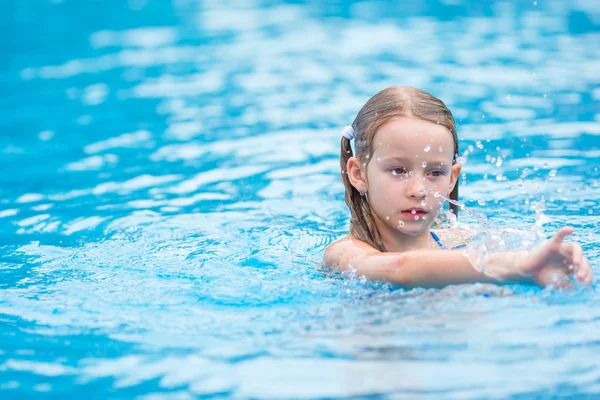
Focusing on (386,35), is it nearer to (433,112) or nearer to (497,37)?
(497,37)

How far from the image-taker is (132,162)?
6.67m

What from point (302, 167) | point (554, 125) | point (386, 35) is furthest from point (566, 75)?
point (302, 167)

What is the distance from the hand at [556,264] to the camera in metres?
3.12

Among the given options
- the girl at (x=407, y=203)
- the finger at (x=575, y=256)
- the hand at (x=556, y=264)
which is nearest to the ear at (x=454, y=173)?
the girl at (x=407, y=203)

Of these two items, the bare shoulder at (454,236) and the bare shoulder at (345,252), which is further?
the bare shoulder at (454,236)

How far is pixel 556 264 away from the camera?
3.19 metres

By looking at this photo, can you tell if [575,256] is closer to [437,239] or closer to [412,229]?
[412,229]

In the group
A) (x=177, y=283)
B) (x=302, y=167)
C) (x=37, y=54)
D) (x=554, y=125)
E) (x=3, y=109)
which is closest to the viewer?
(x=177, y=283)

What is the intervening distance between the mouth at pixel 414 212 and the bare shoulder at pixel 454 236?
635mm

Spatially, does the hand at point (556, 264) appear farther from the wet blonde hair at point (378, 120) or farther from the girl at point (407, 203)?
the wet blonde hair at point (378, 120)

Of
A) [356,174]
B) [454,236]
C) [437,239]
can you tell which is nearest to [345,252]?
[356,174]

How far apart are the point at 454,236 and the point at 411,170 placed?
86cm

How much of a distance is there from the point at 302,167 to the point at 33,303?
110 inches

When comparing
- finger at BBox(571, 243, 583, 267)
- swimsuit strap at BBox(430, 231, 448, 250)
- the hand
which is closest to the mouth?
swimsuit strap at BBox(430, 231, 448, 250)
